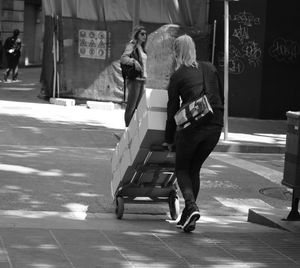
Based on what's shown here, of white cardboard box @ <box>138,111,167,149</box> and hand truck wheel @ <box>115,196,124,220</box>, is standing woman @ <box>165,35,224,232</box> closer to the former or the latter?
white cardboard box @ <box>138,111,167,149</box>

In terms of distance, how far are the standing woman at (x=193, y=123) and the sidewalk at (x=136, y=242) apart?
1.21 feet

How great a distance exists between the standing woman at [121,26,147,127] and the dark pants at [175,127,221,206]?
4.92 m

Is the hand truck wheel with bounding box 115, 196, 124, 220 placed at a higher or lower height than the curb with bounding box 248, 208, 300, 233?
higher

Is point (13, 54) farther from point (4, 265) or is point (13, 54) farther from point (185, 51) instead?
point (4, 265)

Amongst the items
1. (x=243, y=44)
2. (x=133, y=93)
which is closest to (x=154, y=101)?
(x=133, y=93)

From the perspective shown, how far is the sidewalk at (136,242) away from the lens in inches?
218

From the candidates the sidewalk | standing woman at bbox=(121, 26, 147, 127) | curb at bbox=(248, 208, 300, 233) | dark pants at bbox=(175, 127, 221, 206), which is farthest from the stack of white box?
standing woman at bbox=(121, 26, 147, 127)

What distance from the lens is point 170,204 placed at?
7.25m

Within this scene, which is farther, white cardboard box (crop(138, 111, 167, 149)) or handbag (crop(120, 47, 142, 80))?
handbag (crop(120, 47, 142, 80))

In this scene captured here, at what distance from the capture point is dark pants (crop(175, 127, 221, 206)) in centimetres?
653

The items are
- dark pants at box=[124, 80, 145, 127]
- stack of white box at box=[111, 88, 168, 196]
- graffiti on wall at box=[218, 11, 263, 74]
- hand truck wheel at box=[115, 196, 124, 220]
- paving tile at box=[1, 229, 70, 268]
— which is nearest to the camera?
paving tile at box=[1, 229, 70, 268]

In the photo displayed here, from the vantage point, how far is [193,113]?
641cm

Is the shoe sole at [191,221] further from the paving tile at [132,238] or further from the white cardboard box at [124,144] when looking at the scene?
the white cardboard box at [124,144]

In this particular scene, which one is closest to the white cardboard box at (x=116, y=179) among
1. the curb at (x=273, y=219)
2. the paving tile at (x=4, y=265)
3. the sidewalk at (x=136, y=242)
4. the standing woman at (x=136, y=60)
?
the sidewalk at (x=136, y=242)
